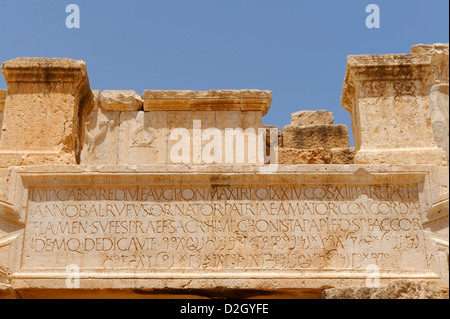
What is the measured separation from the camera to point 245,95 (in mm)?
9531

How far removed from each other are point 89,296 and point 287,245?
1.90 metres

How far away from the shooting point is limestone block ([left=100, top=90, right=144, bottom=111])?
1022 centimetres

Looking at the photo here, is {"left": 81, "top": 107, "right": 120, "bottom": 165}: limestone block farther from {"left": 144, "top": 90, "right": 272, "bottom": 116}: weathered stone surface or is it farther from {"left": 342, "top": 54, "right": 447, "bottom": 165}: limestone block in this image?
{"left": 342, "top": 54, "right": 447, "bottom": 165}: limestone block

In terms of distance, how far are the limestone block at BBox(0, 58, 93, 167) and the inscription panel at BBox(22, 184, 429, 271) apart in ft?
1.42

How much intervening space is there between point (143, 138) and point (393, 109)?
4102 millimetres

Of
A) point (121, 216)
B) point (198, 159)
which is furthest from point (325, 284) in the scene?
point (198, 159)

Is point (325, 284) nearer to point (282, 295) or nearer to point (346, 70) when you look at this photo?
point (282, 295)

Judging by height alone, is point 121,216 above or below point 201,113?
below

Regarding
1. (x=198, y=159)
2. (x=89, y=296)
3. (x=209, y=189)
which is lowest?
(x=89, y=296)

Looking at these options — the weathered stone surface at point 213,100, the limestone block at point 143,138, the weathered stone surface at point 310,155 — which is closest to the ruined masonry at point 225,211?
the weathered stone surface at point 213,100

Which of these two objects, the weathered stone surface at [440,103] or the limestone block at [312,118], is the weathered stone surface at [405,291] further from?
the limestone block at [312,118]

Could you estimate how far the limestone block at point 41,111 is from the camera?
6.92 meters

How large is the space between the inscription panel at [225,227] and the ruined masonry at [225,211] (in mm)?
10

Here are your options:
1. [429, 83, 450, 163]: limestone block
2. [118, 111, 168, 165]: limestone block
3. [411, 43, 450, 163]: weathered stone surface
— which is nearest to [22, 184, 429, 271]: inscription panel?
[411, 43, 450, 163]: weathered stone surface
